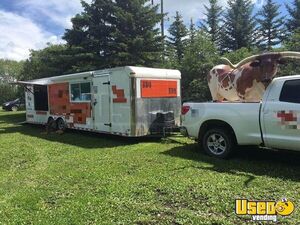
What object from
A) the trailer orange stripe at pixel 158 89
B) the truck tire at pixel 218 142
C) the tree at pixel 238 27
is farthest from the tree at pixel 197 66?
the tree at pixel 238 27

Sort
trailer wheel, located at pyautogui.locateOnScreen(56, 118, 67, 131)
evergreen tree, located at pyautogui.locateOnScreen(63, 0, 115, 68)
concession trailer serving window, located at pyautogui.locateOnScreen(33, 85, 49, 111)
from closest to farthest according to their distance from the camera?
trailer wheel, located at pyautogui.locateOnScreen(56, 118, 67, 131), concession trailer serving window, located at pyautogui.locateOnScreen(33, 85, 49, 111), evergreen tree, located at pyautogui.locateOnScreen(63, 0, 115, 68)

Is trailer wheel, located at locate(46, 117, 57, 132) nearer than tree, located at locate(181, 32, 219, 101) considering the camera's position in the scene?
Yes

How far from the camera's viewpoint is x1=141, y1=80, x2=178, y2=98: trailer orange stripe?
40.0ft

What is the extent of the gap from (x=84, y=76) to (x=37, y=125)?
6.88 meters

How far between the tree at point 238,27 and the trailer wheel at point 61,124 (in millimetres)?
26389

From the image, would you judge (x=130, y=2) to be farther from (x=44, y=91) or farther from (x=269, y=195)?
Answer: (x=269, y=195)

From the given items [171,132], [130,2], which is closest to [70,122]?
[171,132]

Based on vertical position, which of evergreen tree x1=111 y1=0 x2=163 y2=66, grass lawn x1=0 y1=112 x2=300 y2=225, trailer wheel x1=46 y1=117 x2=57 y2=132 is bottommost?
grass lawn x1=0 y1=112 x2=300 y2=225

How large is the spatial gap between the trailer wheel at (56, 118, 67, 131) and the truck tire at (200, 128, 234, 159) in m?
7.46

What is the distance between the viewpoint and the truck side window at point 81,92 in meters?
→ 13.6

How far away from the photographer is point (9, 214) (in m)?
5.74

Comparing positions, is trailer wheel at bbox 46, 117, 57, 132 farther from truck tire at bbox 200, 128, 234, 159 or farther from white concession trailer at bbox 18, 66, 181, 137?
truck tire at bbox 200, 128, 234, 159

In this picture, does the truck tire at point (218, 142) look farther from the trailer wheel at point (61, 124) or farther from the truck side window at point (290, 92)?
the trailer wheel at point (61, 124)

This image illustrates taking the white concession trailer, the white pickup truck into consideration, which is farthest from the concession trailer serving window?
the white pickup truck
